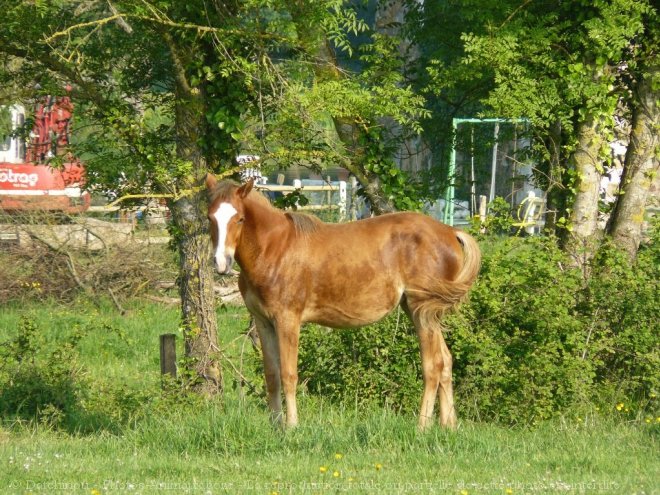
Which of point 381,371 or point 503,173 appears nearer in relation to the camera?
point 381,371

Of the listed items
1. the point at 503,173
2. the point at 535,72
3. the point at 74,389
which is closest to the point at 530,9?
the point at 535,72

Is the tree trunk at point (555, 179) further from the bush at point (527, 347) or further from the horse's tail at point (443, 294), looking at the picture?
the horse's tail at point (443, 294)

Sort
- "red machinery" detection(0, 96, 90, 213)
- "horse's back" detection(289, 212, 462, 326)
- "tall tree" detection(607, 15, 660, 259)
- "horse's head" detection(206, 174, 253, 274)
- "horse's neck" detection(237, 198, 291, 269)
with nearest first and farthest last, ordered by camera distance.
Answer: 1. "horse's head" detection(206, 174, 253, 274)
2. "horse's neck" detection(237, 198, 291, 269)
3. "horse's back" detection(289, 212, 462, 326)
4. "tall tree" detection(607, 15, 660, 259)
5. "red machinery" detection(0, 96, 90, 213)

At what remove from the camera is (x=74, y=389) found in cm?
1063

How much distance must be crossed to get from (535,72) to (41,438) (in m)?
6.56

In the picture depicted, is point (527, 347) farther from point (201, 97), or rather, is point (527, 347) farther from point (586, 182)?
Result: point (201, 97)

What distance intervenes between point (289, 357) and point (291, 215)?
1.29 metres

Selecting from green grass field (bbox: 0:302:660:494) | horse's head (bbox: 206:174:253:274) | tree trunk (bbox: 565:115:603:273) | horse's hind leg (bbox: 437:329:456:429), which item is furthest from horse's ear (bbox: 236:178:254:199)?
tree trunk (bbox: 565:115:603:273)

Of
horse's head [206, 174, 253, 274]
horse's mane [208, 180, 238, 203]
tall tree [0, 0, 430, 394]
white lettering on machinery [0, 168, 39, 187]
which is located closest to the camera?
horse's head [206, 174, 253, 274]

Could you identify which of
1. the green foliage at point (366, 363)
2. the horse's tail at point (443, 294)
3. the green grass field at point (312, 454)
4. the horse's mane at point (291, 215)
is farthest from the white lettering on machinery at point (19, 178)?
the horse's tail at point (443, 294)

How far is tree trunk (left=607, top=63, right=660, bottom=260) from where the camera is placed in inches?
450

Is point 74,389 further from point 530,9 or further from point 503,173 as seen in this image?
point 503,173

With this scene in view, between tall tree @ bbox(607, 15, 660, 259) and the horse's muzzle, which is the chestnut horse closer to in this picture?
the horse's muzzle

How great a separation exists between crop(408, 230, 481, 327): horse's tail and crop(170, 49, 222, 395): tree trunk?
2.41 metres
